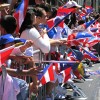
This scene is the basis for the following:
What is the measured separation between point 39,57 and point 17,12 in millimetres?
882

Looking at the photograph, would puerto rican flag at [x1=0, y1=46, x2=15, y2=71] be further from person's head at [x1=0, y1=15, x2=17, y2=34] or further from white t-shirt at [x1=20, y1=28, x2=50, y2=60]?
white t-shirt at [x1=20, y1=28, x2=50, y2=60]

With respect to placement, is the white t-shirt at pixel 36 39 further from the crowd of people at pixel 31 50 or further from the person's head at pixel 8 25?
the person's head at pixel 8 25

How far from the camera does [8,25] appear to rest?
5.63 metres

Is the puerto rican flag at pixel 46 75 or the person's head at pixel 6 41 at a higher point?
the person's head at pixel 6 41

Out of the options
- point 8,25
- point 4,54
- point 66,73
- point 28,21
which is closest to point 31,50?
point 8,25

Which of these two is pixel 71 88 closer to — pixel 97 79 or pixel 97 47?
pixel 97 79

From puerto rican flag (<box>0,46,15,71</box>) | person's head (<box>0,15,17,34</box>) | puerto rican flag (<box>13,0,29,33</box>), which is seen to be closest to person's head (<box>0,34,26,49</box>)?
person's head (<box>0,15,17,34</box>)

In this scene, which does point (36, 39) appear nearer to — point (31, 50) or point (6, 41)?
point (31, 50)

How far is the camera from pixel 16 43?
5160 mm

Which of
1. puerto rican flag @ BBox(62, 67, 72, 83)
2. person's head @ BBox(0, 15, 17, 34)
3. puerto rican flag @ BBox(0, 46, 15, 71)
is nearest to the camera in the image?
puerto rican flag @ BBox(0, 46, 15, 71)

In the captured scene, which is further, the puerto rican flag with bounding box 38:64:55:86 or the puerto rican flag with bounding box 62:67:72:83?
the puerto rican flag with bounding box 62:67:72:83

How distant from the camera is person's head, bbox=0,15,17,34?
18.4 ft

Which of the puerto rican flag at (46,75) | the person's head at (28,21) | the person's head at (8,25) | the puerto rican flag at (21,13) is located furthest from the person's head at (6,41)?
the person's head at (28,21)

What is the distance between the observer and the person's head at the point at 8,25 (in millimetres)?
5605
